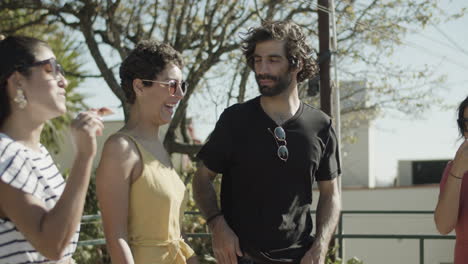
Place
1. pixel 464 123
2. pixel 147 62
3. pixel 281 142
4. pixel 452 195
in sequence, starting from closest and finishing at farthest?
1. pixel 147 62
2. pixel 281 142
3. pixel 452 195
4. pixel 464 123

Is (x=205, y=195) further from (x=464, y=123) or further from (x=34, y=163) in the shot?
(x=464, y=123)

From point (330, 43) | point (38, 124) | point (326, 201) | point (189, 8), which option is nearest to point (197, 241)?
point (330, 43)

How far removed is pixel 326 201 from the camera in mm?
3314

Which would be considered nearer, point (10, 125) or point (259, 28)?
point (10, 125)

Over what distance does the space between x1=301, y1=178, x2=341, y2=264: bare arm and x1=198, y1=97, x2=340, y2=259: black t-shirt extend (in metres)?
0.05

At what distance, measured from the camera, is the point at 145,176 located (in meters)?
2.62

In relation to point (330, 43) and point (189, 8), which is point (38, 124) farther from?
point (189, 8)

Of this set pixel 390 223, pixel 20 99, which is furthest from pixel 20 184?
pixel 390 223

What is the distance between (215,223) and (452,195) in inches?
47.1

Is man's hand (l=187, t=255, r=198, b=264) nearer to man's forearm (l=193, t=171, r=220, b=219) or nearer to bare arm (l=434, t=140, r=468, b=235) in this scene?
man's forearm (l=193, t=171, r=220, b=219)

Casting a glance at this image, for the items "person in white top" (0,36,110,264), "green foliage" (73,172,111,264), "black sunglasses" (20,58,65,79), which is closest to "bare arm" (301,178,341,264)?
"person in white top" (0,36,110,264)

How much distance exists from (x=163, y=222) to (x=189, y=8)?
29.9ft

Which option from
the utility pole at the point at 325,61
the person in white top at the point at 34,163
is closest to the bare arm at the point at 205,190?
the person in white top at the point at 34,163

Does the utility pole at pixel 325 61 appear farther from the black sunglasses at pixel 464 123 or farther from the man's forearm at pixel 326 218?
the man's forearm at pixel 326 218
